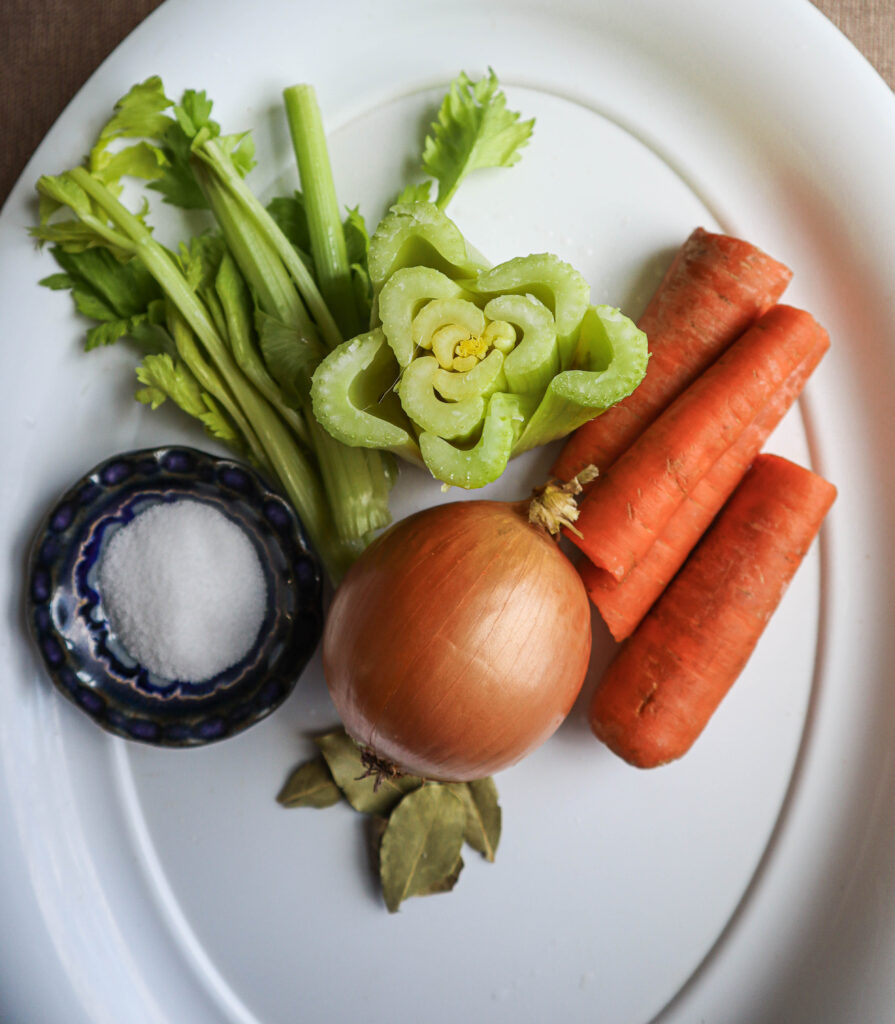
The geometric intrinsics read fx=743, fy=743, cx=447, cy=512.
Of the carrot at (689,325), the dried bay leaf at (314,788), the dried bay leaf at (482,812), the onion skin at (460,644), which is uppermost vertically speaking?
the carrot at (689,325)

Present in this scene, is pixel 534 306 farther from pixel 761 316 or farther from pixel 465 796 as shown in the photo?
pixel 465 796

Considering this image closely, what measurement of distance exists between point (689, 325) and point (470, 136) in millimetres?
413

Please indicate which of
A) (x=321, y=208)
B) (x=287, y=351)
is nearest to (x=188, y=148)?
(x=321, y=208)

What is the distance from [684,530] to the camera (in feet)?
3.52

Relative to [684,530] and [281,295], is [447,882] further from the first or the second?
[281,295]

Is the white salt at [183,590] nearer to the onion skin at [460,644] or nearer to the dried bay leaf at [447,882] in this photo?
the onion skin at [460,644]

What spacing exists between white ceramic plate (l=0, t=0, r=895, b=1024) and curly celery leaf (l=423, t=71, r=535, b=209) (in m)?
0.05

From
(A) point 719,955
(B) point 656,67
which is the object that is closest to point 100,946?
(A) point 719,955

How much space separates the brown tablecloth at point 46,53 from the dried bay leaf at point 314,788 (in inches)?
40.5

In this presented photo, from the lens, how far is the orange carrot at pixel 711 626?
1.04 metres

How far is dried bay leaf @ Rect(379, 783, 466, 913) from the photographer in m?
1.06

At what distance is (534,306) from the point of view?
2.78 feet

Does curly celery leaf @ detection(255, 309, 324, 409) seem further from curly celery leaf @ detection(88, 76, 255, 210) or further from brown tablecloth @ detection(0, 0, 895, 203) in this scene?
brown tablecloth @ detection(0, 0, 895, 203)

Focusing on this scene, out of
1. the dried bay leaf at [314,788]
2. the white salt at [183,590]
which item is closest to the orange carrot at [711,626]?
the dried bay leaf at [314,788]
